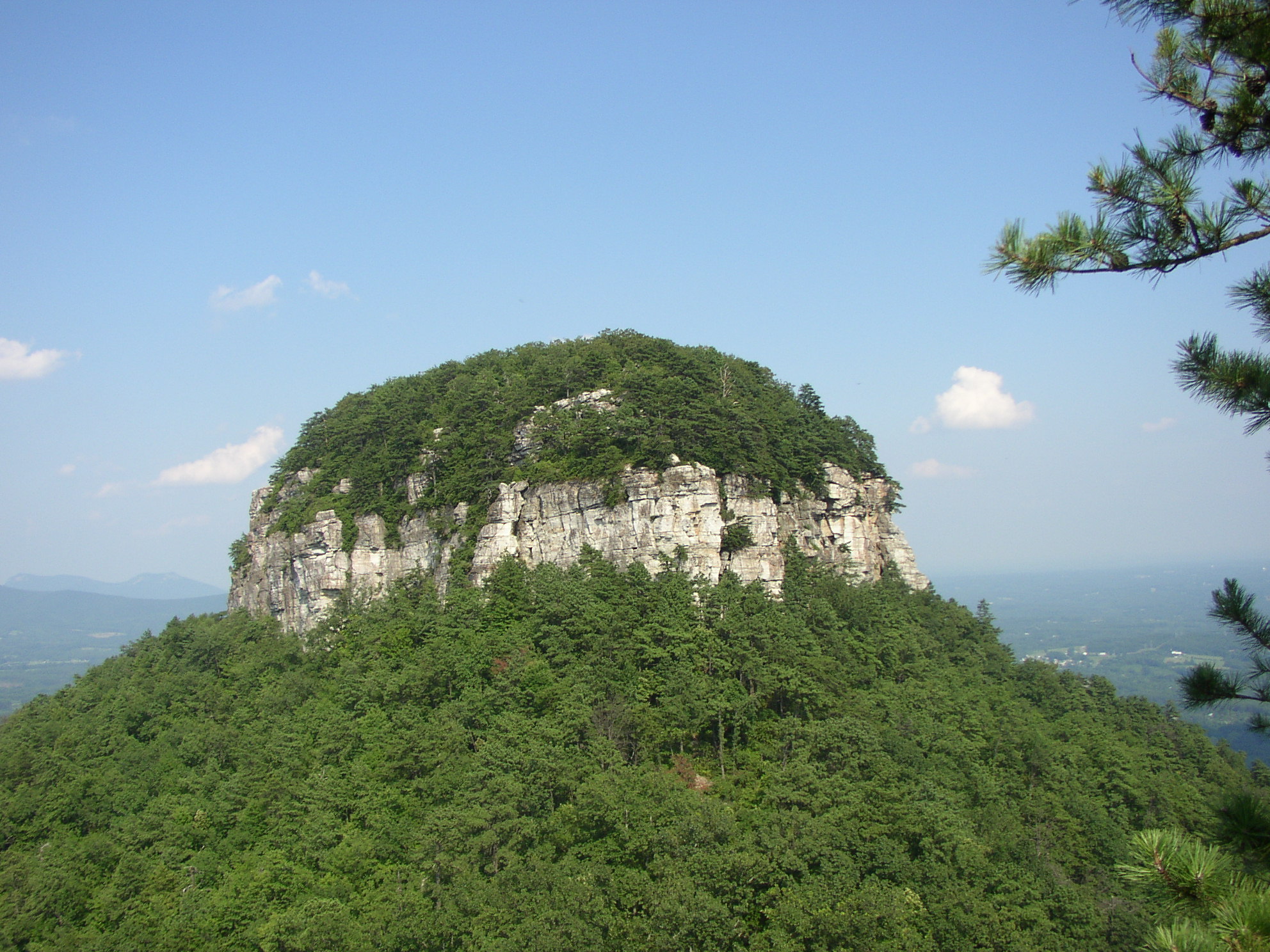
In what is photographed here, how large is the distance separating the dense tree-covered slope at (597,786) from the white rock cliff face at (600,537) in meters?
1.84

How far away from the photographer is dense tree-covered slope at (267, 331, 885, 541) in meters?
38.3

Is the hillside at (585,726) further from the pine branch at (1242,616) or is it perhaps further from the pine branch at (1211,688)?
the pine branch at (1242,616)

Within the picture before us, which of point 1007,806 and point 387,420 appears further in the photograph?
point 387,420

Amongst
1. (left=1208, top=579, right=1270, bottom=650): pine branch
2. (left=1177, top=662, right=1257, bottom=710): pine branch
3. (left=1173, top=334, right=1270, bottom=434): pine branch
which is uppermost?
(left=1173, top=334, right=1270, bottom=434): pine branch

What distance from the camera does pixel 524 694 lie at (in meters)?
30.1

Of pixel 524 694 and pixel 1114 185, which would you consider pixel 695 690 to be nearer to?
pixel 524 694

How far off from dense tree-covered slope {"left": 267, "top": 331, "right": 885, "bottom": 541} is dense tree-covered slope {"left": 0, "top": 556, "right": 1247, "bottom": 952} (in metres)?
6.21

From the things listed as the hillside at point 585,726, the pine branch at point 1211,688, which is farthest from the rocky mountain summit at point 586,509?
the pine branch at point 1211,688

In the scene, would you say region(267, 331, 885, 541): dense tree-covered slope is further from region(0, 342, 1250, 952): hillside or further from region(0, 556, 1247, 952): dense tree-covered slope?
region(0, 556, 1247, 952): dense tree-covered slope

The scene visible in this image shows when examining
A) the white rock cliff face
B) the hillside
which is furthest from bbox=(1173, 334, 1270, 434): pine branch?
the white rock cliff face

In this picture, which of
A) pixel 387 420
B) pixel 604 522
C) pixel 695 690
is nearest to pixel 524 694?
pixel 695 690

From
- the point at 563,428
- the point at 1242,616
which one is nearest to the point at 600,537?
the point at 563,428

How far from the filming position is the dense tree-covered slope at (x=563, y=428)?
126 ft

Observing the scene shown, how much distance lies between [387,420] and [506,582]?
17.3 m
